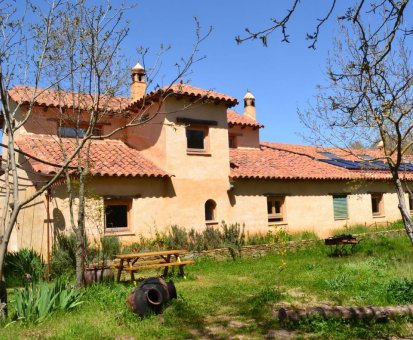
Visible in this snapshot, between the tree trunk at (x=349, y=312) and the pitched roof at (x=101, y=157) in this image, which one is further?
the pitched roof at (x=101, y=157)

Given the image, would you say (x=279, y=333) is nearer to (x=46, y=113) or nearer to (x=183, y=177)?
(x=183, y=177)

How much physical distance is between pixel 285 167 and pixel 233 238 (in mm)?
5362

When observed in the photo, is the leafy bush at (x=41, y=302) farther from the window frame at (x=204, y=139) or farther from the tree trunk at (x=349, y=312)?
the window frame at (x=204, y=139)

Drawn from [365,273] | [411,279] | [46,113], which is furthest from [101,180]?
[411,279]

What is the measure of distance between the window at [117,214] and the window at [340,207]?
390 inches

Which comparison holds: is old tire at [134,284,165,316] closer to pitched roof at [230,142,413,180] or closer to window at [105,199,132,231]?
window at [105,199,132,231]

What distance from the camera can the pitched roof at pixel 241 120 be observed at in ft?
65.8

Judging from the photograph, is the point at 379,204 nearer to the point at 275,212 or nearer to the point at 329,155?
the point at 329,155

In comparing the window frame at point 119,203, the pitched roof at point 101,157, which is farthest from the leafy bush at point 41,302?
the window frame at point 119,203

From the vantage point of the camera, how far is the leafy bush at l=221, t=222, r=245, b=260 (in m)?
14.6

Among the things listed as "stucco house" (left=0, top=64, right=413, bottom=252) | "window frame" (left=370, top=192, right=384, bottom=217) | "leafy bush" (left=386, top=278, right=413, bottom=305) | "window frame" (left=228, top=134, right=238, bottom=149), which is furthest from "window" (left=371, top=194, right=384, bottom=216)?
"leafy bush" (left=386, top=278, right=413, bottom=305)

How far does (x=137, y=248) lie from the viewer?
13.6 m

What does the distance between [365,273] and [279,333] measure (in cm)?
452

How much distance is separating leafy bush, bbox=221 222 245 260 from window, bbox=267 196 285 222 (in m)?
Answer: 2.39
